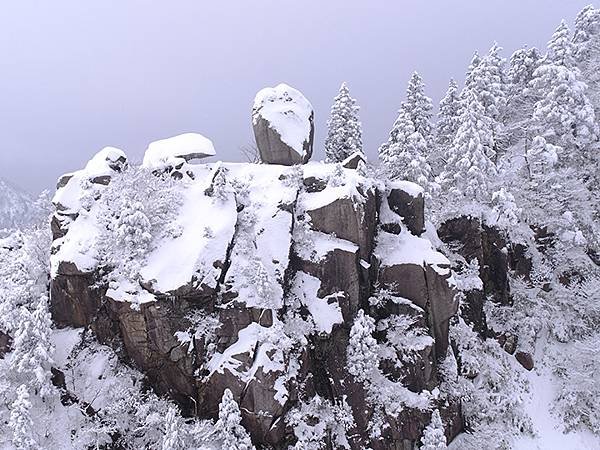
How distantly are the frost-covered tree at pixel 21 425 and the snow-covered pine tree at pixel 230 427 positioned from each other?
21.7ft

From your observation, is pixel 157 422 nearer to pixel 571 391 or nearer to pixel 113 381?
pixel 113 381

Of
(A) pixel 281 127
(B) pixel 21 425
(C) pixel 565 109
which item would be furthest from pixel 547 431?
(B) pixel 21 425

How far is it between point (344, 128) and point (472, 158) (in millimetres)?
12109

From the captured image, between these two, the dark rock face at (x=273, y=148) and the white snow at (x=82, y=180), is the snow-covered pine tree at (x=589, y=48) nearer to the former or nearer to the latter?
the dark rock face at (x=273, y=148)

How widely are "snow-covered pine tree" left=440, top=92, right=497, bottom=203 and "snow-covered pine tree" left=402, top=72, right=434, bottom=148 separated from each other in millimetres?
7837

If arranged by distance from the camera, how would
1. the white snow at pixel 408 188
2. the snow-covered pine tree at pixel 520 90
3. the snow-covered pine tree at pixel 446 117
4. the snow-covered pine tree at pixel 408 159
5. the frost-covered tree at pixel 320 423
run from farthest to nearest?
the snow-covered pine tree at pixel 446 117, the snow-covered pine tree at pixel 520 90, the snow-covered pine tree at pixel 408 159, the white snow at pixel 408 188, the frost-covered tree at pixel 320 423

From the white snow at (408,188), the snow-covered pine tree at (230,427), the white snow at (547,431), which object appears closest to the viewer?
the snow-covered pine tree at (230,427)

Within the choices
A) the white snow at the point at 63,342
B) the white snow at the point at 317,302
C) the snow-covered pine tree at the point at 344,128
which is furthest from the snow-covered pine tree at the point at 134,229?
the snow-covered pine tree at the point at 344,128

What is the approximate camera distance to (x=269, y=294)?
18406 millimetres

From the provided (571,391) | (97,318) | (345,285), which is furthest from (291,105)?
(571,391)

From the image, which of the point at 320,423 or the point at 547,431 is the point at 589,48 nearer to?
the point at 547,431

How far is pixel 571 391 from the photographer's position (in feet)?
76.3

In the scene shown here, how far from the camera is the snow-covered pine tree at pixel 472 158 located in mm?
29016

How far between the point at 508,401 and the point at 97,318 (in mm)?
21066
